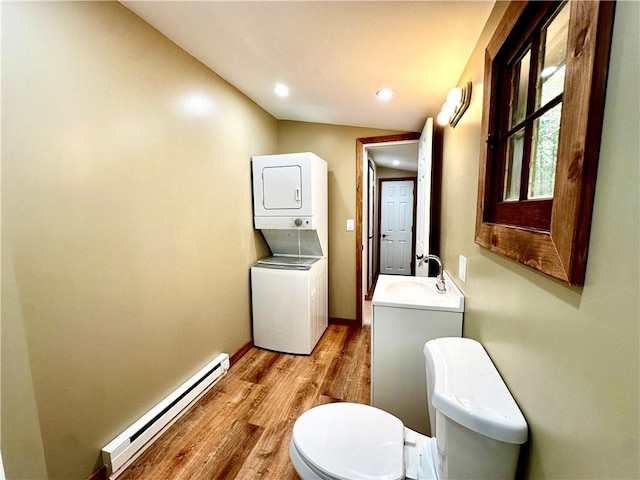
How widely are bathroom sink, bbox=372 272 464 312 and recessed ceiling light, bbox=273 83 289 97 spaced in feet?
5.47

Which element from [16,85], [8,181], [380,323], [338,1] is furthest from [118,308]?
[338,1]

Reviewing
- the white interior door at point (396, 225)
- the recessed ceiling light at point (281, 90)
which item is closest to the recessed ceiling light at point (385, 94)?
the recessed ceiling light at point (281, 90)

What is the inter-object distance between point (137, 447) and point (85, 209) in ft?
4.20

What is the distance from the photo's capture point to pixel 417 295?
5.92 ft

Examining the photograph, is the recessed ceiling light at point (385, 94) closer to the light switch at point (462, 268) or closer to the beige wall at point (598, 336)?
the light switch at point (462, 268)

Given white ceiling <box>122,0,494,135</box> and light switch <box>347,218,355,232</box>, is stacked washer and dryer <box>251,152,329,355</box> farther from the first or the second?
white ceiling <box>122,0,494,135</box>

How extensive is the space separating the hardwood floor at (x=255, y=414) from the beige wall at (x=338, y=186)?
60 cm

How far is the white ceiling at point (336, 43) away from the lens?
1.17 m

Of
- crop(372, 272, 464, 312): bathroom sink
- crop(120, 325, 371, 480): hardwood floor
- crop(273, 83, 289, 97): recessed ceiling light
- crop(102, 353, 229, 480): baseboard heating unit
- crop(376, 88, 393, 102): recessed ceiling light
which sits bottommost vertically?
crop(120, 325, 371, 480): hardwood floor

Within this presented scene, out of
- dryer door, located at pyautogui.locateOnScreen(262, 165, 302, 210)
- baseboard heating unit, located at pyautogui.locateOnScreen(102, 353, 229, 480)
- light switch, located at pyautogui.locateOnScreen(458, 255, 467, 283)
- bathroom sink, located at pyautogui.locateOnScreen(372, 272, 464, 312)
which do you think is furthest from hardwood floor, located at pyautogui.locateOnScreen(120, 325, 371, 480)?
dryer door, located at pyautogui.locateOnScreen(262, 165, 302, 210)

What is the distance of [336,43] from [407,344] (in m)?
1.69

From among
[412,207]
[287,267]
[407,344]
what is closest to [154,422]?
[287,267]

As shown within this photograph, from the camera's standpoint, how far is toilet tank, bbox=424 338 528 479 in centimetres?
72

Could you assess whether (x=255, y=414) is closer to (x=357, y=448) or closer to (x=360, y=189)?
(x=357, y=448)
